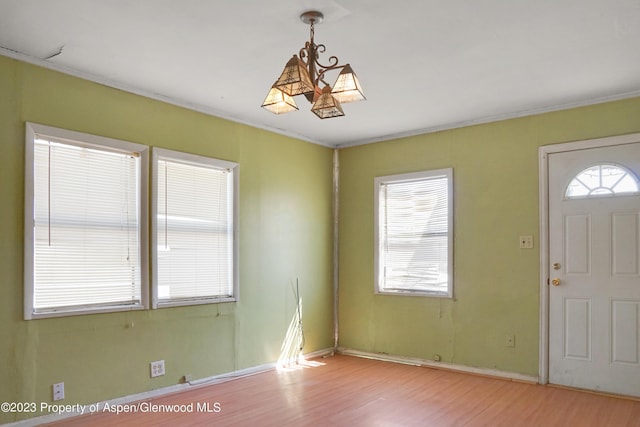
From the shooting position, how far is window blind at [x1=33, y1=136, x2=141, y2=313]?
3.42 meters

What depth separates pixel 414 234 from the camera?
5305 mm

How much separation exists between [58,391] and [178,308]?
1.09 metres

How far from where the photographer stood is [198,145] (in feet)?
14.6

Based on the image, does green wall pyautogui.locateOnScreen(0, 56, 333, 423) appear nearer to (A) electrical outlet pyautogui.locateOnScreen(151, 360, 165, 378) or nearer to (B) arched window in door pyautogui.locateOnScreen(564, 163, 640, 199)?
(A) electrical outlet pyautogui.locateOnScreen(151, 360, 165, 378)

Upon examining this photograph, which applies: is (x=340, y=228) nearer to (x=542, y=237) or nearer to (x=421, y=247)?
(x=421, y=247)

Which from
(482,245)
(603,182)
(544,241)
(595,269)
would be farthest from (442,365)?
(603,182)

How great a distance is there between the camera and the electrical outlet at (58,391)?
3387 mm

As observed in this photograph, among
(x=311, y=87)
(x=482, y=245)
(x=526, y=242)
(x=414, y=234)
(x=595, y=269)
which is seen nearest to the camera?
(x=311, y=87)

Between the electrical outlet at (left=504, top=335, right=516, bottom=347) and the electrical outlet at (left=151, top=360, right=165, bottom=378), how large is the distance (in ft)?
10.1

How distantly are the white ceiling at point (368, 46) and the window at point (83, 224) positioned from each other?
57 cm

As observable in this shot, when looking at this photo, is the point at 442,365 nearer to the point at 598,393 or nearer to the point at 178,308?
the point at 598,393

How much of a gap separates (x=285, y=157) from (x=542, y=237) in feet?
8.77

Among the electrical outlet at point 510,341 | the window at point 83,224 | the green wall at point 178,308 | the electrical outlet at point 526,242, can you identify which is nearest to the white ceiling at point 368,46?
the green wall at point 178,308

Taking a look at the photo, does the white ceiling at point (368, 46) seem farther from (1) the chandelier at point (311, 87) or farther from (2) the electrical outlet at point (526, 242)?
(2) the electrical outlet at point (526, 242)
